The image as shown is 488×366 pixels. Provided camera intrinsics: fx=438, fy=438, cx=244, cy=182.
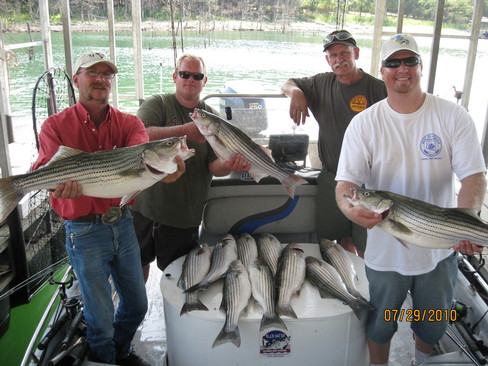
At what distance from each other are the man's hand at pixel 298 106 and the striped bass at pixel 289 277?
1.01m

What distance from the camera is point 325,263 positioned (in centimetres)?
315

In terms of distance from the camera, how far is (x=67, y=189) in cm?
228

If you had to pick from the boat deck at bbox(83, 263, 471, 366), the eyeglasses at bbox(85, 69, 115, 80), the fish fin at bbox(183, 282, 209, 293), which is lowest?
the boat deck at bbox(83, 263, 471, 366)

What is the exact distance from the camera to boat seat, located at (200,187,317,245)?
3990 mm

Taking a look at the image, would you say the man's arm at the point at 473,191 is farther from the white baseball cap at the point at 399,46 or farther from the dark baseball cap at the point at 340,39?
the dark baseball cap at the point at 340,39

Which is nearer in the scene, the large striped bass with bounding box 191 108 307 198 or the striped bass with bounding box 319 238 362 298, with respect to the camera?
the large striped bass with bounding box 191 108 307 198

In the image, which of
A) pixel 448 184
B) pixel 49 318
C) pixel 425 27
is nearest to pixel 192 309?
pixel 49 318

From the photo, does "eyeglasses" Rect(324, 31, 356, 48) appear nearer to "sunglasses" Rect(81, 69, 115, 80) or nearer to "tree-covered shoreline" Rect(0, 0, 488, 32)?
"sunglasses" Rect(81, 69, 115, 80)

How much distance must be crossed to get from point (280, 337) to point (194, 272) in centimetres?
77

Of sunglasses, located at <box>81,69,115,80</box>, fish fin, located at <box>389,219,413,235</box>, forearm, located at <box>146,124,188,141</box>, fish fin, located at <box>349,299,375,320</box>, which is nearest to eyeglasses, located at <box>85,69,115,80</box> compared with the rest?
sunglasses, located at <box>81,69,115,80</box>

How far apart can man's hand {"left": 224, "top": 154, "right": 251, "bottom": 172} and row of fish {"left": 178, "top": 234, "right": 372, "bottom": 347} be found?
0.68m

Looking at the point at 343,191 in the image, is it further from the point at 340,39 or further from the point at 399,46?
the point at 340,39

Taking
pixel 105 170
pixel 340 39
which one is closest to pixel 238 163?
pixel 105 170

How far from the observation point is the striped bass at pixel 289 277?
2.74m
